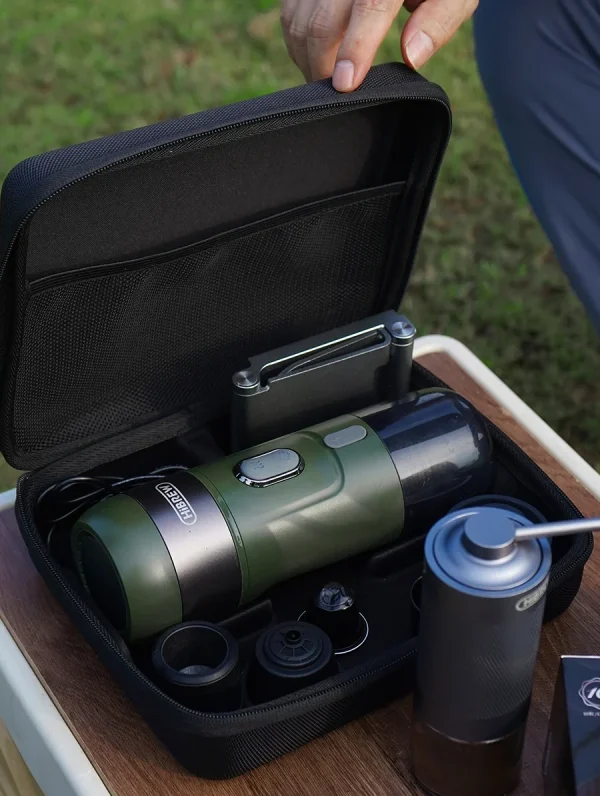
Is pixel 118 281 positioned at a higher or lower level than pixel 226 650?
higher

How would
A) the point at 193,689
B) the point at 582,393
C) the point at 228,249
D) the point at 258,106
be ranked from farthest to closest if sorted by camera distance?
1. the point at 582,393
2. the point at 228,249
3. the point at 258,106
4. the point at 193,689

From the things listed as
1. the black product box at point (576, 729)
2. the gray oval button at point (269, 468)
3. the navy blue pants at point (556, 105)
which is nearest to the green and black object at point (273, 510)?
the gray oval button at point (269, 468)

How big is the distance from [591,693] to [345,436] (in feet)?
1.13

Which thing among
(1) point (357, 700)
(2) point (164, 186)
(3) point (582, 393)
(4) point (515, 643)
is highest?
(2) point (164, 186)

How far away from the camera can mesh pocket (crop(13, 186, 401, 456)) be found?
3.29 ft

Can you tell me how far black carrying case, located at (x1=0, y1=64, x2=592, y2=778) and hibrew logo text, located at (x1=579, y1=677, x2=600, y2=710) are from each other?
16 cm

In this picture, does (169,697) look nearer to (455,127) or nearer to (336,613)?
(336,613)

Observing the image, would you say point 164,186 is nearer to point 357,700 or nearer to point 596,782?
point 357,700

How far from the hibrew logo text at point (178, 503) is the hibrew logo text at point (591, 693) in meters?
0.35

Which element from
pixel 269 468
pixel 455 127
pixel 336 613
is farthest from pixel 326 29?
pixel 455 127

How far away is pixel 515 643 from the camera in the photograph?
28.2 inches

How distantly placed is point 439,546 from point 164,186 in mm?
466

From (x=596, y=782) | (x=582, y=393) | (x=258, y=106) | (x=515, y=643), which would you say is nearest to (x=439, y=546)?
(x=515, y=643)

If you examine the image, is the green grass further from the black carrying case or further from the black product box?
the black product box
